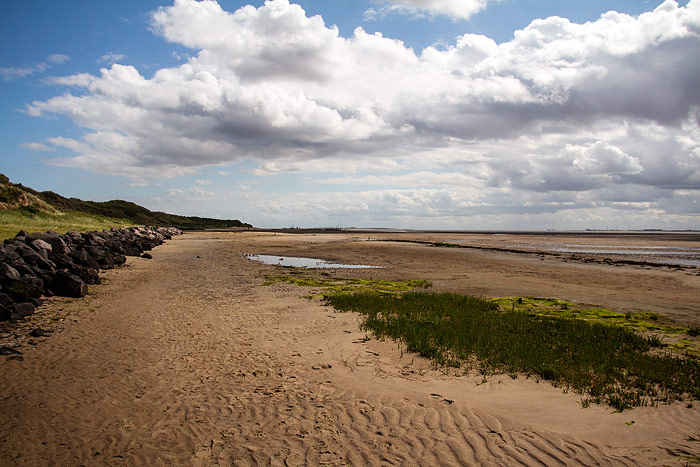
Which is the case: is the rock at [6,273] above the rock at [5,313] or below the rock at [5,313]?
above

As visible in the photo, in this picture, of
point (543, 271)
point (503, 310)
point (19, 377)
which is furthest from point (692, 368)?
point (543, 271)

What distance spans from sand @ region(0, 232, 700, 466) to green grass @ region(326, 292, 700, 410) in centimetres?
52

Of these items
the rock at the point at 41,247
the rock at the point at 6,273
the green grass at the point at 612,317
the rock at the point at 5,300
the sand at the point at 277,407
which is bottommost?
the sand at the point at 277,407

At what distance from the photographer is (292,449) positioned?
5.82 m

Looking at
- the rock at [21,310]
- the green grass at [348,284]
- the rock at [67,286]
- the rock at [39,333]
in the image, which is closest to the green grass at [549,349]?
the green grass at [348,284]

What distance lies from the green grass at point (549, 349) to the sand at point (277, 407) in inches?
20.6

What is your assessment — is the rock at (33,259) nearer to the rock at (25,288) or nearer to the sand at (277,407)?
the rock at (25,288)

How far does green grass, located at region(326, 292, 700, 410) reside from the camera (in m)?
7.68

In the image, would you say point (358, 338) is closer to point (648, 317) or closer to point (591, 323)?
point (591, 323)

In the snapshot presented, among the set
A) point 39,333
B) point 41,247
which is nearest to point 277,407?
point 39,333

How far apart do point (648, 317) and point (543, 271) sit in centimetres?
1465

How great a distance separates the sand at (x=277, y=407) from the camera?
5.68 metres

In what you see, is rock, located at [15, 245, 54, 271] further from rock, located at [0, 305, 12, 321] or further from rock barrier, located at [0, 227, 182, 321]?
rock, located at [0, 305, 12, 321]

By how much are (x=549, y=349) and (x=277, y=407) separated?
22.7 feet
